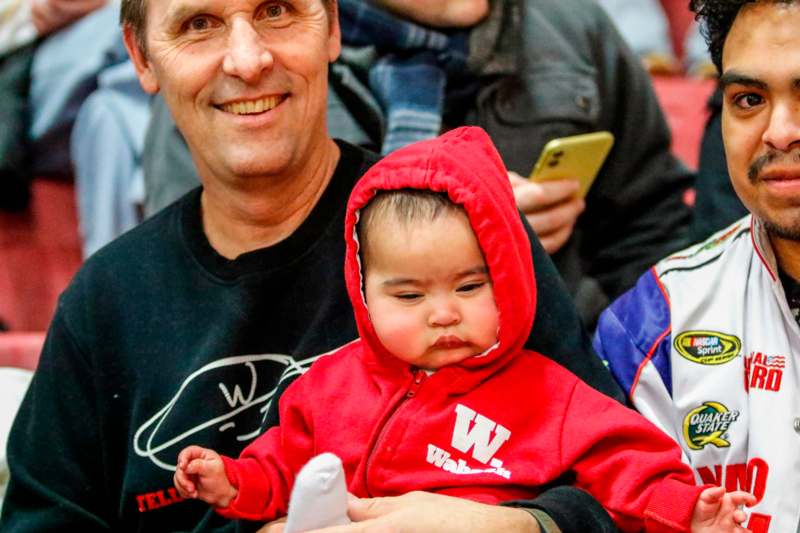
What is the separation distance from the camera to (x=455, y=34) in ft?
7.22

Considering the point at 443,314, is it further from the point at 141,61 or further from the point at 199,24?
the point at 141,61

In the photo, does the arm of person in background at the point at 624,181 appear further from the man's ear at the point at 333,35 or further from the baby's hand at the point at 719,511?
the baby's hand at the point at 719,511

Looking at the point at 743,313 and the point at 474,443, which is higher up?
the point at 743,313

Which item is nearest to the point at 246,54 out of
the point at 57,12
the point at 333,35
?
the point at 333,35

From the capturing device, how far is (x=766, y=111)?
149 cm

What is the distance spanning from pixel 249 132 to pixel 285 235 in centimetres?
15

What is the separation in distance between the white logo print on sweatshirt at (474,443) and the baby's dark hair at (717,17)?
0.61 m

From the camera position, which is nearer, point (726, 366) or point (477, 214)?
point (477, 214)

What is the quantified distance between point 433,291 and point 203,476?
335 millimetres

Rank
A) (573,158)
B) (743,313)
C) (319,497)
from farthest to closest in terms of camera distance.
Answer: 1. (573,158)
2. (743,313)
3. (319,497)

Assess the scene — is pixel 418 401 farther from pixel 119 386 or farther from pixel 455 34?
pixel 455 34

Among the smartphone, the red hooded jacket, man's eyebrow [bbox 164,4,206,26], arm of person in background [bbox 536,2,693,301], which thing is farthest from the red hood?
arm of person in background [bbox 536,2,693,301]

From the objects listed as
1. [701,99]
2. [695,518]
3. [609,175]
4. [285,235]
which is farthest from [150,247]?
[701,99]

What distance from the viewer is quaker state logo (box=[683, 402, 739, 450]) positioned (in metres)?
1.57
